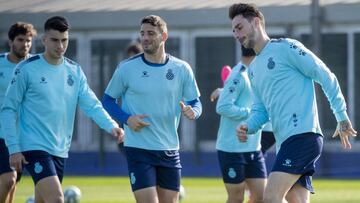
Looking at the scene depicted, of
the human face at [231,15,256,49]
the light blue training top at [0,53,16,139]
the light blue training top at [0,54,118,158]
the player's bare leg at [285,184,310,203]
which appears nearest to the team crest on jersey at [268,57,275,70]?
the human face at [231,15,256,49]

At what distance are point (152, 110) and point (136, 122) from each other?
28cm

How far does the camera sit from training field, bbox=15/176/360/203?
18.2 meters

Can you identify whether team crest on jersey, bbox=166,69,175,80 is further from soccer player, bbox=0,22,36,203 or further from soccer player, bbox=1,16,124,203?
soccer player, bbox=0,22,36,203

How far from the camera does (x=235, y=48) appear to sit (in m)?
28.1

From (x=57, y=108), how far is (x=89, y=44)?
702 inches

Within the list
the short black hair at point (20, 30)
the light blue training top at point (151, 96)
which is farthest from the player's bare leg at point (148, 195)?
the short black hair at point (20, 30)

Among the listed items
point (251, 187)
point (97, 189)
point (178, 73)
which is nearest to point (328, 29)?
point (97, 189)

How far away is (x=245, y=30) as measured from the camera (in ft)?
34.4

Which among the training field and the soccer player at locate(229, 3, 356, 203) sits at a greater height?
the soccer player at locate(229, 3, 356, 203)

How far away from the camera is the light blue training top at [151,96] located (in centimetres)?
1138

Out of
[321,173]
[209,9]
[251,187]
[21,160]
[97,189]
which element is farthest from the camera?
[209,9]

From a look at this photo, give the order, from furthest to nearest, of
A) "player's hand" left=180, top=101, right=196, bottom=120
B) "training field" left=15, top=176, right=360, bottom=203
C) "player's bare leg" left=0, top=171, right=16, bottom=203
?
"training field" left=15, top=176, right=360, bottom=203 < "player's bare leg" left=0, top=171, right=16, bottom=203 < "player's hand" left=180, top=101, right=196, bottom=120

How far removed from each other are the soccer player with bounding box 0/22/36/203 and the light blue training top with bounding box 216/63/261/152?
2.29 metres

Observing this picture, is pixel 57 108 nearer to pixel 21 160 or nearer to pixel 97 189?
pixel 21 160
